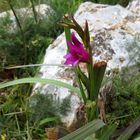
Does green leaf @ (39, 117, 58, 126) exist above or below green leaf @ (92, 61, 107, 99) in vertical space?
below

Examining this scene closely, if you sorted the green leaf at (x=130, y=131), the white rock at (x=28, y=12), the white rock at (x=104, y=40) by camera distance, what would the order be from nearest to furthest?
the green leaf at (x=130, y=131) < the white rock at (x=104, y=40) < the white rock at (x=28, y=12)

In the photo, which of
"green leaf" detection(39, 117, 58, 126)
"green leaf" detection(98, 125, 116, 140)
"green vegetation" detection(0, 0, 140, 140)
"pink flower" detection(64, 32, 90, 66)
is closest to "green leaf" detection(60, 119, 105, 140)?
"green vegetation" detection(0, 0, 140, 140)

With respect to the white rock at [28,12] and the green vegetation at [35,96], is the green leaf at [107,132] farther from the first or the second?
the white rock at [28,12]

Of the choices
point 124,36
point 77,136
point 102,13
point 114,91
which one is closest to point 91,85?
point 77,136

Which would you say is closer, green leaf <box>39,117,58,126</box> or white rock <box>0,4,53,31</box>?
green leaf <box>39,117,58,126</box>

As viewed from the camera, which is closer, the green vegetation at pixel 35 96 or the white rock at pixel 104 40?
the green vegetation at pixel 35 96

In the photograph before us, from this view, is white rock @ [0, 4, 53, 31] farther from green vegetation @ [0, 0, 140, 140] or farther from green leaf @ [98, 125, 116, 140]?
green leaf @ [98, 125, 116, 140]

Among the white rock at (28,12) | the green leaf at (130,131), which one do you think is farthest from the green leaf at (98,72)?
the white rock at (28,12)
